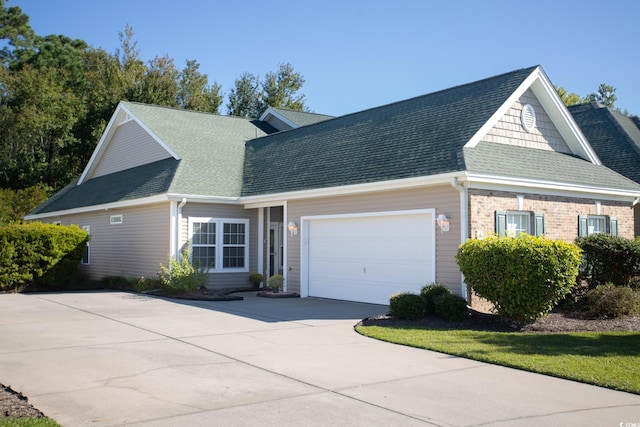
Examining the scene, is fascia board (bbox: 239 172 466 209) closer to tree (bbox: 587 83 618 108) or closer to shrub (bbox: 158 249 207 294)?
shrub (bbox: 158 249 207 294)

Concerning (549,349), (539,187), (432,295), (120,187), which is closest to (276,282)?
(432,295)

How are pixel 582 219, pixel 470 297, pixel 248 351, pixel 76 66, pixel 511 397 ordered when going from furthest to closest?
pixel 76 66 < pixel 582 219 < pixel 470 297 < pixel 248 351 < pixel 511 397

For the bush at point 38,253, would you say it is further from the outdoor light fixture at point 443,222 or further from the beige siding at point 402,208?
the outdoor light fixture at point 443,222

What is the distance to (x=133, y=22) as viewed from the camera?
46.7 meters

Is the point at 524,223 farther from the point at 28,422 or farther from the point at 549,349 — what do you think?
the point at 28,422

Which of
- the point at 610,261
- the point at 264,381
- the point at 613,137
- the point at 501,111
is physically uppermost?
the point at 613,137

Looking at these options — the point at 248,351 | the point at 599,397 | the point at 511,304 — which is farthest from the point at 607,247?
the point at 248,351

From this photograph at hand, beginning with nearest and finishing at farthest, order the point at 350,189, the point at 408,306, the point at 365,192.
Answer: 1. the point at 408,306
2. the point at 365,192
3. the point at 350,189

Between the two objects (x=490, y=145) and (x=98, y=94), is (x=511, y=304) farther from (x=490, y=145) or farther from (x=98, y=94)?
(x=98, y=94)

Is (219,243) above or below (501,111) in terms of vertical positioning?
below

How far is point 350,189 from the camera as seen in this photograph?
15.8 m

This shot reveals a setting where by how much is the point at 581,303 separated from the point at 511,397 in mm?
7936

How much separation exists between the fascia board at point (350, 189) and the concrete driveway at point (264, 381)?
13.3 feet

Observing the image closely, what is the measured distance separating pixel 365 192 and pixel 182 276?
20.7ft
